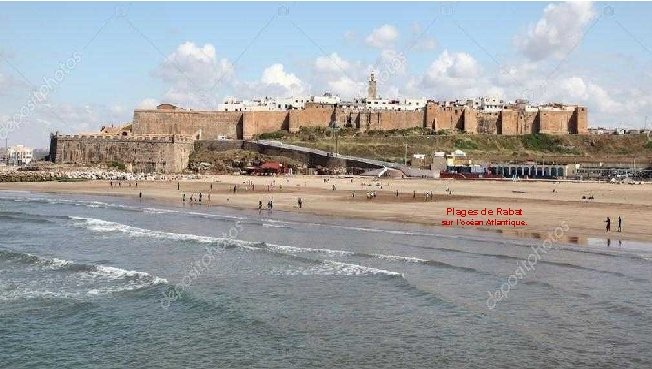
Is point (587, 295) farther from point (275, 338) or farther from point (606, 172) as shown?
point (606, 172)

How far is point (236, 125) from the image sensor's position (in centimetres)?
8688

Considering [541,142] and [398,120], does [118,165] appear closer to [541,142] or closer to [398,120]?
[398,120]

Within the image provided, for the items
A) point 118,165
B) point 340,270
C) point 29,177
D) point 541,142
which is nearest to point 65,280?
point 340,270

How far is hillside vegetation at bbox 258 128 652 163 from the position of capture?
265ft

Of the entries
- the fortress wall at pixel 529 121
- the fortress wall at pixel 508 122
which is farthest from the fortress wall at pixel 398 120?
the fortress wall at pixel 529 121

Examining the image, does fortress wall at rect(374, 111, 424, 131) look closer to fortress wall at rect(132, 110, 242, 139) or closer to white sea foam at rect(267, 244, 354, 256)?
fortress wall at rect(132, 110, 242, 139)

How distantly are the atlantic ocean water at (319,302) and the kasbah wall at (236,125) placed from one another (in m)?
44.9

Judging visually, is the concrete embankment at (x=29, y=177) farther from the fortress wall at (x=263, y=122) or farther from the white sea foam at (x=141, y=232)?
the white sea foam at (x=141, y=232)

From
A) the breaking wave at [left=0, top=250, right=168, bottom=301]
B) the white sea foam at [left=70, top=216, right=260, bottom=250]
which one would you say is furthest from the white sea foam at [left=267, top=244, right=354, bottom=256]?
the breaking wave at [left=0, top=250, right=168, bottom=301]

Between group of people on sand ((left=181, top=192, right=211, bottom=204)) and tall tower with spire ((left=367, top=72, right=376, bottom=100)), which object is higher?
tall tower with spire ((left=367, top=72, right=376, bottom=100))

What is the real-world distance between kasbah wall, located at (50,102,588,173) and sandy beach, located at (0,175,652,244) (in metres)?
9.70

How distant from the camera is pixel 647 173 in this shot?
70.6m

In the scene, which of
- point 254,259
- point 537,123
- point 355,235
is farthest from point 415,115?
point 254,259

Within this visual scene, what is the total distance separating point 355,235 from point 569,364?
18.1m
